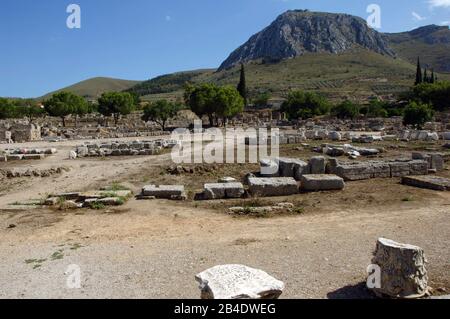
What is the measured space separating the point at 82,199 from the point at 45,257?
4.83m

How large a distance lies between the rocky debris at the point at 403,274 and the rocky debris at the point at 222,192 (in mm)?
6878

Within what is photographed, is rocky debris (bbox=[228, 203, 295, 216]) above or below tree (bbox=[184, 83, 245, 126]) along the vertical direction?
below

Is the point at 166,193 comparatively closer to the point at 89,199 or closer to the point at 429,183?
the point at 89,199

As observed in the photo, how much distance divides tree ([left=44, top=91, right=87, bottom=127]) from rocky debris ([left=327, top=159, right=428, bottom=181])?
1769 inches

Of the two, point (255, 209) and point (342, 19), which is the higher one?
point (342, 19)

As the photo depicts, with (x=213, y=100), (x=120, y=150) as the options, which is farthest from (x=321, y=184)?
(x=213, y=100)

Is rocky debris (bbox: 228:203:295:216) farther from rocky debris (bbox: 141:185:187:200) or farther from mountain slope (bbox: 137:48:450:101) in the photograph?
mountain slope (bbox: 137:48:450:101)

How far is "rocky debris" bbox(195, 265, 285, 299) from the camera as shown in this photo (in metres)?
4.88

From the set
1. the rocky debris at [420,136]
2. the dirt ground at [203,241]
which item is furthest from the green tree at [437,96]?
the dirt ground at [203,241]

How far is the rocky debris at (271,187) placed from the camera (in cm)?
1232

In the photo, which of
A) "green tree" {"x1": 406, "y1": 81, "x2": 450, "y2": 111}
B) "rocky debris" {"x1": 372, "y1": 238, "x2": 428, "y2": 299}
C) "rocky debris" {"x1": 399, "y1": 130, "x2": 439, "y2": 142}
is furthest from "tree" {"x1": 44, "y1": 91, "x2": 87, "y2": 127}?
"rocky debris" {"x1": 372, "y1": 238, "x2": 428, "y2": 299}
